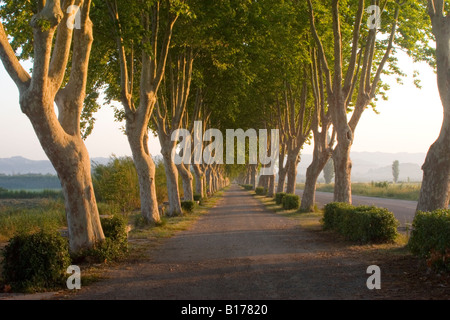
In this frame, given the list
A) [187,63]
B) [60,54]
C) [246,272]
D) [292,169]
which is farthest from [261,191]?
[60,54]

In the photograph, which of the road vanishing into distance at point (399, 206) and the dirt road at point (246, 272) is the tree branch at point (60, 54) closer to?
the dirt road at point (246, 272)

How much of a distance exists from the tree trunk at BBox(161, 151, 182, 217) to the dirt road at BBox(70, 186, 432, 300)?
9489mm

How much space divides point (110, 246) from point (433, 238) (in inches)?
261

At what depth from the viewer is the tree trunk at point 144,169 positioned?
17.5 m

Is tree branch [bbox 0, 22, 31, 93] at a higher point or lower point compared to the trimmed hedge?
higher

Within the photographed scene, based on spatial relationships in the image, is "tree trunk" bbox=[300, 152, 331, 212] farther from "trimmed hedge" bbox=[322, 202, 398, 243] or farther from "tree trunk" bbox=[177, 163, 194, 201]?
"trimmed hedge" bbox=[322, 202, 398, 243]

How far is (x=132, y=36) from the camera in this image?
13398 millimetres

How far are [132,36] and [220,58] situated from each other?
35.8 ft

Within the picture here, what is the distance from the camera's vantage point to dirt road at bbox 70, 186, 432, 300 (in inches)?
290

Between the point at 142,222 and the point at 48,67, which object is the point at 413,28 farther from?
the point at 48,67

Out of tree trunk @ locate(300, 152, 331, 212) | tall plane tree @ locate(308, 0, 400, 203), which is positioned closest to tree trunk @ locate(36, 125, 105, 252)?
tall plane tree @ locate(308, 0, 400, 203)

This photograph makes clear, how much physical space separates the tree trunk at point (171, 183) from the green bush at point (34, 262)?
50.6 ft

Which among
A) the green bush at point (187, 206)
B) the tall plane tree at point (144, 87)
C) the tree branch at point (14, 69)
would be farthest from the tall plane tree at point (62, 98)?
the green bush at point (187, 206)
